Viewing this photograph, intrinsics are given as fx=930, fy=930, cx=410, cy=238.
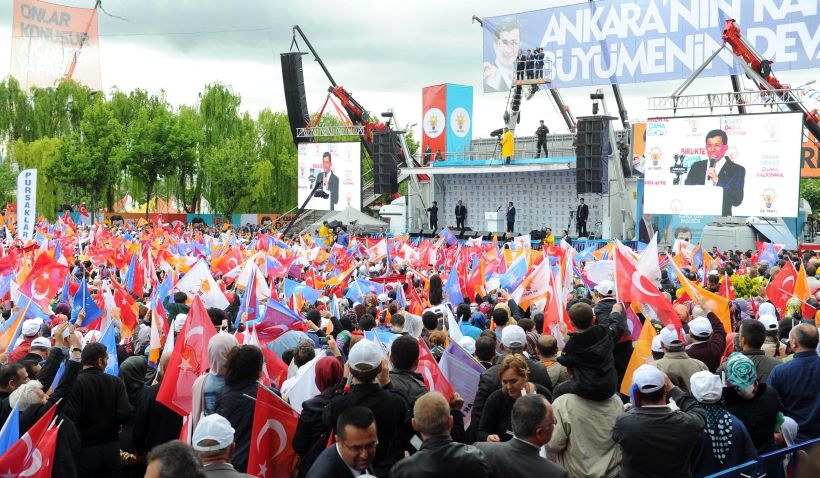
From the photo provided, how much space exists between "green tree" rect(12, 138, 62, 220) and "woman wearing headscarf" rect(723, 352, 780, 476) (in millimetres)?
52670

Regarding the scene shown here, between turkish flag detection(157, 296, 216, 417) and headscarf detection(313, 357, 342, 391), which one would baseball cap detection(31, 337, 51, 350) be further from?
headscarf detection(313, 357, 342, 391)

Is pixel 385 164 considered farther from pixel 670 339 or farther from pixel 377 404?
pixel 377 404

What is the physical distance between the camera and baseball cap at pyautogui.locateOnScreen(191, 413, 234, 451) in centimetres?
413

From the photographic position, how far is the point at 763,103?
91.5ft

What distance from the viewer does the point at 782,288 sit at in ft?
40.5

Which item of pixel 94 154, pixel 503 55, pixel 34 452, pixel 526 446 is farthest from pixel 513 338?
pixel 94 154

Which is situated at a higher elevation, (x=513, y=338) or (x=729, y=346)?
(x=513, y=338)

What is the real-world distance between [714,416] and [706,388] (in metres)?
0.19

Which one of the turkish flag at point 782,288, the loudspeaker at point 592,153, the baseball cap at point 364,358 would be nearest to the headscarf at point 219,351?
the baseball cap at point 364,358

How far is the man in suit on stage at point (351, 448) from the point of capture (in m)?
4.27

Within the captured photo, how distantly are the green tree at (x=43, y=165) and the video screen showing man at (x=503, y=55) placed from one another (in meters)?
27.8

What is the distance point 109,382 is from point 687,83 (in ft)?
89.5

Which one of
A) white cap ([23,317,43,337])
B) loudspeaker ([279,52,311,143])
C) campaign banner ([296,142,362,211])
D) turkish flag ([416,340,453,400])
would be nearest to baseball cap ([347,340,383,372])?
turkish flag ([416,340,453,400])

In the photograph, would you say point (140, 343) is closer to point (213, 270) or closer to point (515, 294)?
point (515, 294)
